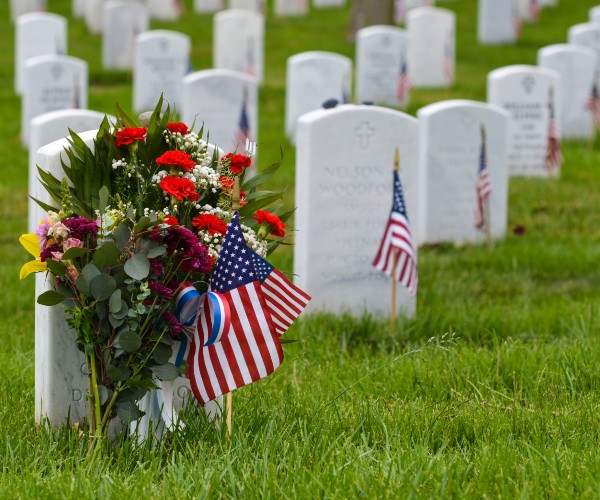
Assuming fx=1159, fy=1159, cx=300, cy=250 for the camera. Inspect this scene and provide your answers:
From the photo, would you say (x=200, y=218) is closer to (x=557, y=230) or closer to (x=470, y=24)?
(x=557, y=230)

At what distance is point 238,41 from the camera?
17297 millimetres

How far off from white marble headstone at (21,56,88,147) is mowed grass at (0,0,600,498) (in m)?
3.49

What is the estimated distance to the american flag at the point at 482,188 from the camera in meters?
8.87

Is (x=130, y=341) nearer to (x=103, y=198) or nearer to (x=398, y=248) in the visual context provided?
(x=103, y=198)

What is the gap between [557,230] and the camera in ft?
30.9

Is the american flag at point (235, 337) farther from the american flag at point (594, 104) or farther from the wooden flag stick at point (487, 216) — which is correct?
the american flag at point (594, 104)

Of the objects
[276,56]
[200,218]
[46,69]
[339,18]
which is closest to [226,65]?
[276,56]

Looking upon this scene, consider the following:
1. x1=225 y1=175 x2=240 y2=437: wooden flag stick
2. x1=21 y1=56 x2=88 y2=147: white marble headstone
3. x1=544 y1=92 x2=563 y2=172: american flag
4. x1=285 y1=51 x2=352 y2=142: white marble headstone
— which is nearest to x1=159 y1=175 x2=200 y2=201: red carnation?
x1=225 y1=175 x2=240 y2=437: wooden flag stick

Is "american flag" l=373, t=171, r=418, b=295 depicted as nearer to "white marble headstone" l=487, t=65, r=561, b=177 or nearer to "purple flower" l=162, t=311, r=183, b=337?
"purple flower" l=162, t=311, r=183, b=337

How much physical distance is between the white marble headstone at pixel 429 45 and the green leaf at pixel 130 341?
582 inches

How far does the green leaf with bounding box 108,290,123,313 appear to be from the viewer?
3709 mm

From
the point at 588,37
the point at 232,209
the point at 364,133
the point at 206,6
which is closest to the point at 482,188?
the point at 364,133

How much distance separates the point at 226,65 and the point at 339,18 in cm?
699

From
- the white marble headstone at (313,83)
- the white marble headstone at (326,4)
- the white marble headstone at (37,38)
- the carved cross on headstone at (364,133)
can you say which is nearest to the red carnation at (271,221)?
the carved cross on headstone at (364,133)
